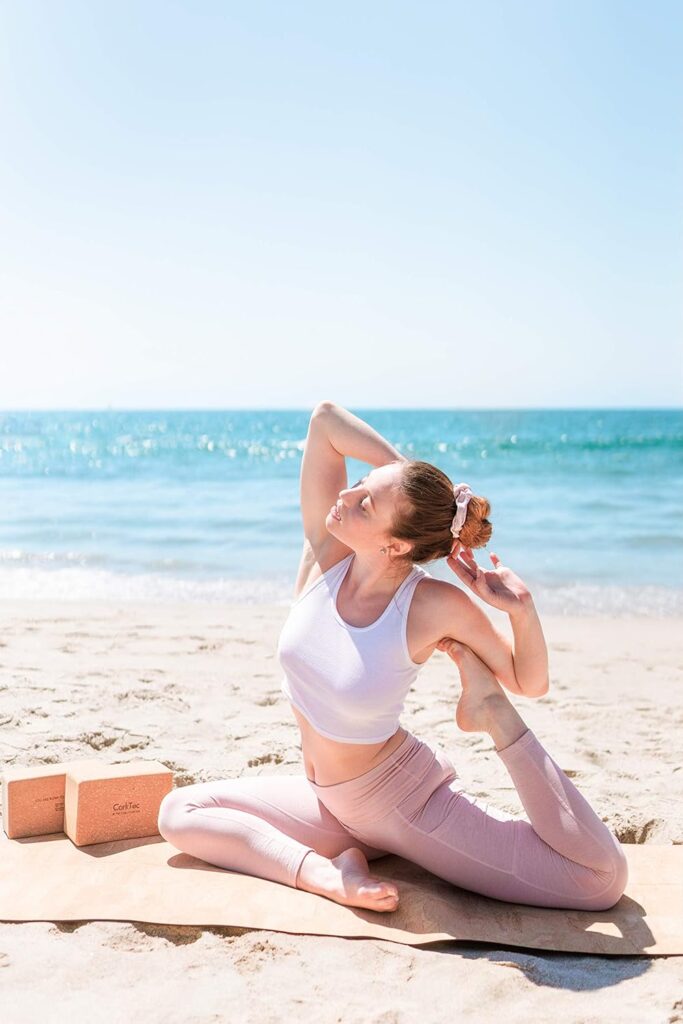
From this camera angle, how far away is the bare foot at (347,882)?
3045 millimetres

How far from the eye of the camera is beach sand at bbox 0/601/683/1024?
8.36ft

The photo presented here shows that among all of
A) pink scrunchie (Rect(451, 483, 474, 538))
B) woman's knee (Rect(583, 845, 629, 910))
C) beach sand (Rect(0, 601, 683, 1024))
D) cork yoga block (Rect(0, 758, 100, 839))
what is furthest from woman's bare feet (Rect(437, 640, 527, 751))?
cork yoga block (Rect(0, 758, 100, 839))

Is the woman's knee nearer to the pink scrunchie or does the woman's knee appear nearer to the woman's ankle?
the woman's ankle

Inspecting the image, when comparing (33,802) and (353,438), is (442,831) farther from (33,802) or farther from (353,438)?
(33,802)

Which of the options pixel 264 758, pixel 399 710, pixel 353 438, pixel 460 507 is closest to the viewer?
pixel 460 507

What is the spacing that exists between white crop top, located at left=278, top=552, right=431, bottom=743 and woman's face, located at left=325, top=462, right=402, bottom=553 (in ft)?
0.62

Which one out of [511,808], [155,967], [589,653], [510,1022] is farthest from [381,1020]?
[589,653]

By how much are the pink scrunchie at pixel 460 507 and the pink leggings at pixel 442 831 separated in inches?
26.3

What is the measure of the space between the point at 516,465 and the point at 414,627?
24.9 metres

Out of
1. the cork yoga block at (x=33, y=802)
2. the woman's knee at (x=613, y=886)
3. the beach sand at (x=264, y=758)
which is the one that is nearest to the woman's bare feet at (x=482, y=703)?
the woman's knee at (x=613, y=886)

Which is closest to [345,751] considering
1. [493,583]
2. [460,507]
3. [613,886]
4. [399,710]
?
[399,710]

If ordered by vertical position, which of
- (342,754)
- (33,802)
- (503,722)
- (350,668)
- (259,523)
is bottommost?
(259,523)

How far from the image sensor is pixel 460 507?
117 inches

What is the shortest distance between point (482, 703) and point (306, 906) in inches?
33.2
